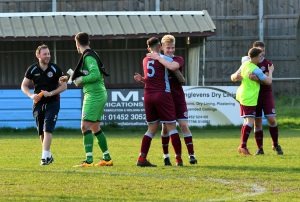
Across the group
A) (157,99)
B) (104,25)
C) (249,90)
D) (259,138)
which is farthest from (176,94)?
(104,25)

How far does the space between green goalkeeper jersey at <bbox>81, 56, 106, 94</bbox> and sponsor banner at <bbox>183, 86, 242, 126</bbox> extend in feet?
39.4

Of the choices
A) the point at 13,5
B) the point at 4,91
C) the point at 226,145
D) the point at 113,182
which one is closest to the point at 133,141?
the point at 226,145

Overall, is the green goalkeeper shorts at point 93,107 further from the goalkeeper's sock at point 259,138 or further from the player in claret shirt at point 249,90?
the goalkeeper's sock at point 259,138

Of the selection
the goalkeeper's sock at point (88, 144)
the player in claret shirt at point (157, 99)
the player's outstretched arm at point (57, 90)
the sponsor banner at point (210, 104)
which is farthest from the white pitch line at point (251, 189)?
the sponsor banner at point (210, 104)

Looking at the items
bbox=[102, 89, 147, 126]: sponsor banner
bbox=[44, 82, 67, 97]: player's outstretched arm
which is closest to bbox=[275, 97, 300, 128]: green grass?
bbox=[102, 89, 147, 126]: sponsor banner

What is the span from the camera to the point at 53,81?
1397cm

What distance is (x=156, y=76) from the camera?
13.1 m

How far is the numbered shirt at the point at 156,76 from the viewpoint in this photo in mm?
13055

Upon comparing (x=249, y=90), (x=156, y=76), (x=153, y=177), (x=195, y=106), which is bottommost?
(x=195, y=106)

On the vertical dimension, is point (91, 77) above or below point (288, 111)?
above

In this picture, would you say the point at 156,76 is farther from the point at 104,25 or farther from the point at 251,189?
the point at 104,25

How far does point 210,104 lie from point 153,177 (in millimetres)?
13885

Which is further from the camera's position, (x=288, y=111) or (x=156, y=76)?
(x=288, y=111)

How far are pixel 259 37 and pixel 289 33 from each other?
48.5 inches
